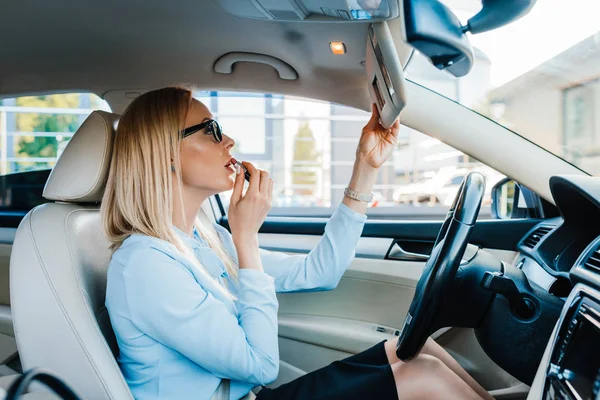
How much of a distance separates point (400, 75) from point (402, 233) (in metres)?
1.01

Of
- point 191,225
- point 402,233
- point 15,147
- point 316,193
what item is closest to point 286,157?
point 316,193

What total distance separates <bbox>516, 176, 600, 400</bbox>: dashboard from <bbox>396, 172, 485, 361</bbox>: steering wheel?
20cm

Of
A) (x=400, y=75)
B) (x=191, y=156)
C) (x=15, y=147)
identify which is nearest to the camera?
(x=400, y=75)

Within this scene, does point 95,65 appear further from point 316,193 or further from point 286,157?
point 286,157

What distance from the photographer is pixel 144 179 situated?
1467 mm

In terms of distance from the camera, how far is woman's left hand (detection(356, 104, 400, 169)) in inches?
72.1

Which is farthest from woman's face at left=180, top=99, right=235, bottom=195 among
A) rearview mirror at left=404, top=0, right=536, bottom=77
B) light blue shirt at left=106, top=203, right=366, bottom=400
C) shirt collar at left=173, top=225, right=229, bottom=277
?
rearview mirror at left=404, top=0, right=536, bottom=77

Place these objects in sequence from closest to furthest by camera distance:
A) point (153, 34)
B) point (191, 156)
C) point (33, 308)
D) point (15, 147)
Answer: point (33, 308)
point (191, 156)
point (153, 34)
point (15, 147)

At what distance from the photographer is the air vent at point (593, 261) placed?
3.41 ft

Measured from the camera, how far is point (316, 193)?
24.3 ft

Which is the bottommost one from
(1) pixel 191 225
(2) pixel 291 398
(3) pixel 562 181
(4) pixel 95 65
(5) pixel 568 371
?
(2) pixel 291 398

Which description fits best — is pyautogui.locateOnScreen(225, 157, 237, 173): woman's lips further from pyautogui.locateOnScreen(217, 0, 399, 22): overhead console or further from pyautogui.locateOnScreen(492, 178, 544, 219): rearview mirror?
pyautogui.locateOnScreen(492, 178, 544, 219): rearview mirror

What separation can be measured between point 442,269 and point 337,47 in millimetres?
786

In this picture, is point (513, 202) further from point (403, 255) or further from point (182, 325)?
point (182, 325)
